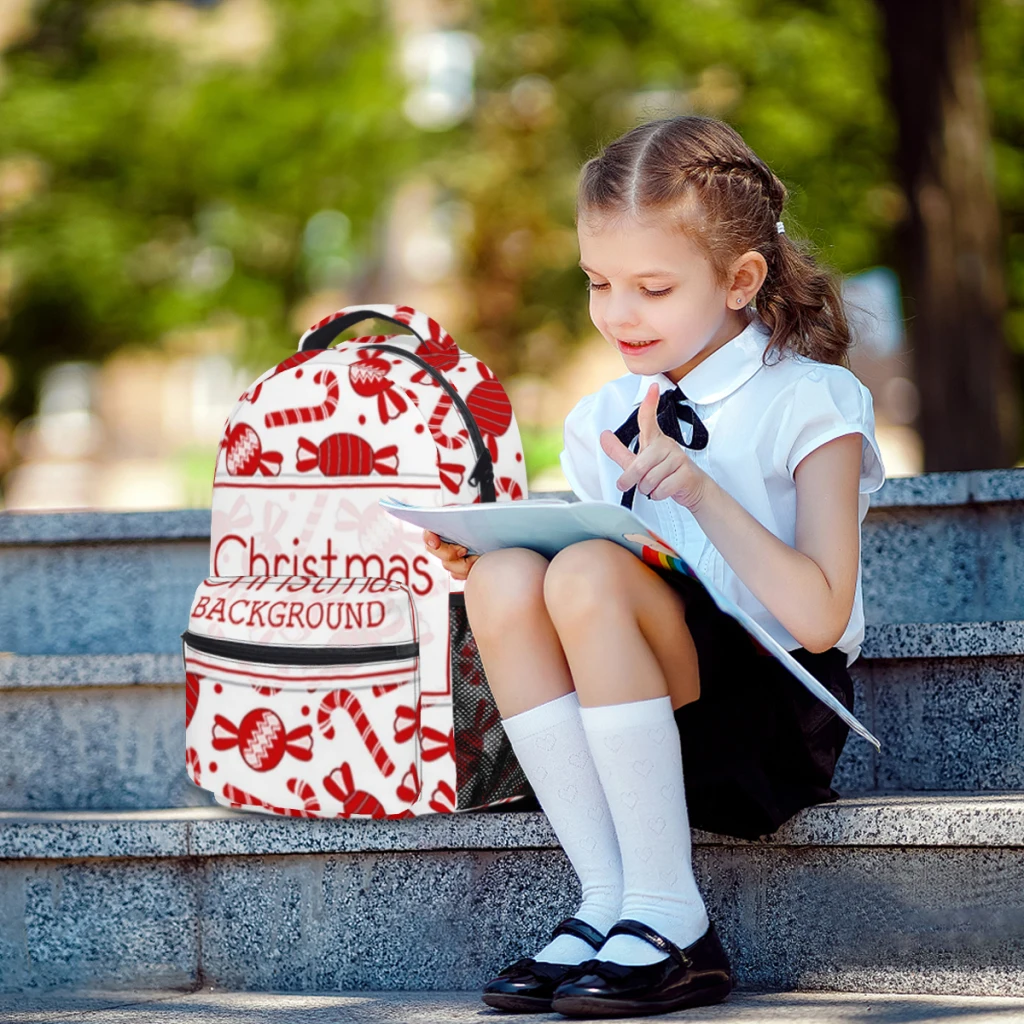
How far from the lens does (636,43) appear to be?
11.5 meters

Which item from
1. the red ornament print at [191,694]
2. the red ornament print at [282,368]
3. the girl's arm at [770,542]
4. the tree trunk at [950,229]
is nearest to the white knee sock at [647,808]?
the girl's arm at [770,542]

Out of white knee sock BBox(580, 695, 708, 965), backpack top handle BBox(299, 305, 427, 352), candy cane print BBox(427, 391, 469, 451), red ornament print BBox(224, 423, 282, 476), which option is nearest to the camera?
white knee sock BBox(580, 695, 708, 965)

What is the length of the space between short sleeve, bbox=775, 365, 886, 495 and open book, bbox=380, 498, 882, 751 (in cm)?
26

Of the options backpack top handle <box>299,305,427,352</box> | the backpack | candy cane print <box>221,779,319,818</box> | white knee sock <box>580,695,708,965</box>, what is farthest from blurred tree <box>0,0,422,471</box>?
white knee sock <box>580,695,708,965</box>

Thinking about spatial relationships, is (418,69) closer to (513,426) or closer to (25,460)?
(25,460)

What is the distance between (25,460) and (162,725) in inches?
509

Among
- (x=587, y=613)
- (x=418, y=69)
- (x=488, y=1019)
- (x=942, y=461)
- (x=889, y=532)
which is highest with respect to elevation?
(x=418, y=69)

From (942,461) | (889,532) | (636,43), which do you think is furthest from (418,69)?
(889,532)

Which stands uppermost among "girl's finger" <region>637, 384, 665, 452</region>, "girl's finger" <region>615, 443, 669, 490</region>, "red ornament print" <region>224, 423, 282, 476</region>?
"red ornament print" <region>224, 423, 282, 476</region>

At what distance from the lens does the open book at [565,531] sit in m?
1.94

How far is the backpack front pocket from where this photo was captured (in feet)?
7.79

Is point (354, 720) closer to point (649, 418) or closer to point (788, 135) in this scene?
point (649, 418)

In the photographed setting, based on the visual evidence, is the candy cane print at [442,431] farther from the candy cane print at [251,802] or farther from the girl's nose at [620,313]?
the candy cane print at [251,802]

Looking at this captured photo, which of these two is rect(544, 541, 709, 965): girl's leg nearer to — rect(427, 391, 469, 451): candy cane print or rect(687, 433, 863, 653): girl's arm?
rect(687, 433, 863, 653): girl's arm
